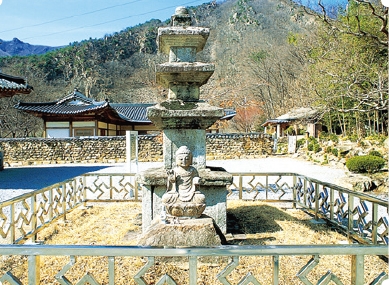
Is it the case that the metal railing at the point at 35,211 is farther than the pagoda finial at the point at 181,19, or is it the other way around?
the pagoda finial at the point at 181,19

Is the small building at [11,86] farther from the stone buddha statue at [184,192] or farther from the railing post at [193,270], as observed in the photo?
the railing post at [193,270]

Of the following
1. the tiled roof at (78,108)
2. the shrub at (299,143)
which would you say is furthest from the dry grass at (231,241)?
the shrub at (299,143)

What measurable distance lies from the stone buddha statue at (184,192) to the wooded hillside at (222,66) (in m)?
14.3

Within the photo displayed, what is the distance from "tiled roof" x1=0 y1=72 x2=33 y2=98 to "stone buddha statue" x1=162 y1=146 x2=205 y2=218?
11497mm

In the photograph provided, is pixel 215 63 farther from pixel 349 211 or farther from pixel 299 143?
pixel 349 211

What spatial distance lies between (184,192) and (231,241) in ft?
4.20

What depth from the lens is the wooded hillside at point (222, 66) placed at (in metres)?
32.4

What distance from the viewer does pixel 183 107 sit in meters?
4.88

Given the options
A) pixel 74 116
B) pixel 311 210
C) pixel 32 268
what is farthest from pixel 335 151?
pixel 74 116

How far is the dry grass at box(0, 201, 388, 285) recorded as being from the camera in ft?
11.8

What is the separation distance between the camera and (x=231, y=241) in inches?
184

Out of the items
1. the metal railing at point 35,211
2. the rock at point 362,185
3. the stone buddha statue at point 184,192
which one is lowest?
the rock at point 362,185

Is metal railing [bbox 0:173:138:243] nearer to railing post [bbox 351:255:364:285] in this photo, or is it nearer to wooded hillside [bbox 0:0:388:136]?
railing post [bbox 351:255:364:285]

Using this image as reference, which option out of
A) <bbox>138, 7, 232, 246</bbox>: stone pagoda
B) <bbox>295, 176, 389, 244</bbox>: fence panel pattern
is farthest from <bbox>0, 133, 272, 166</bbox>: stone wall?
<bbox>138, 7, 232, 246</bbox>: stone pagoda
